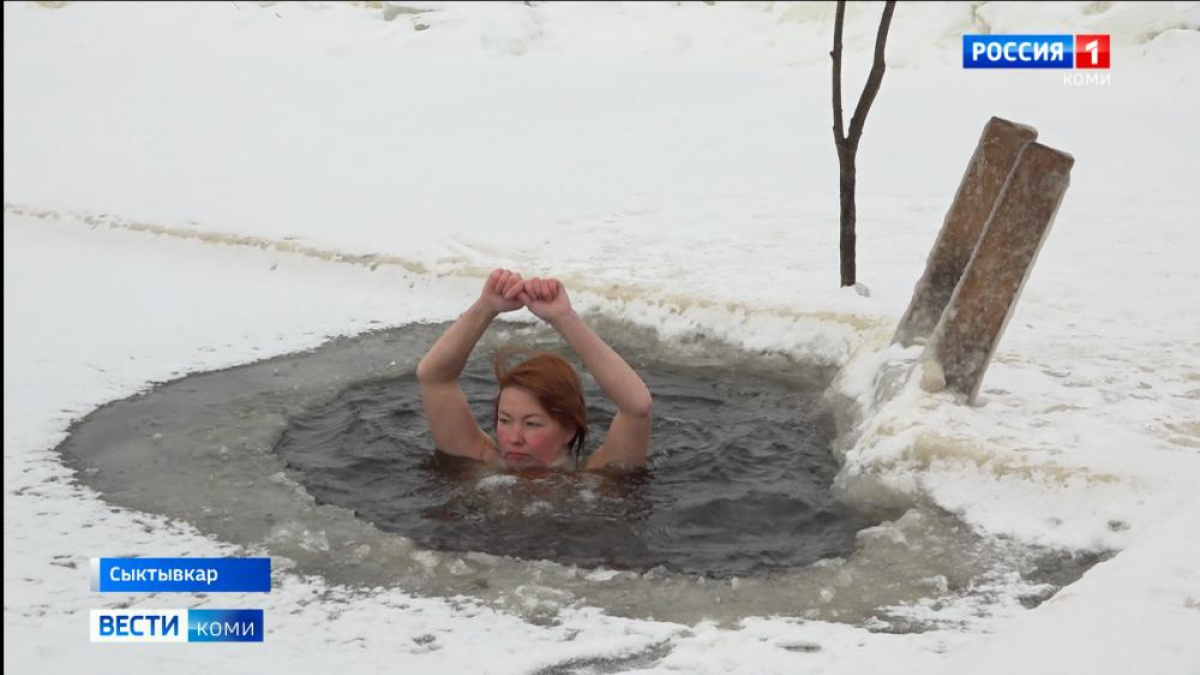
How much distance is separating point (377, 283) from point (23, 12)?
11.8 metres

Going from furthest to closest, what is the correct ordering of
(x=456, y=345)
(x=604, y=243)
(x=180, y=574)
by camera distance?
(x=604, y=243) → (x=456, y=345) → (x=180, y=574)

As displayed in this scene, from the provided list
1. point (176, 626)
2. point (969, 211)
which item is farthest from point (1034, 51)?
point (176, 626)

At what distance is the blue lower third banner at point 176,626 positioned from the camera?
3.50m

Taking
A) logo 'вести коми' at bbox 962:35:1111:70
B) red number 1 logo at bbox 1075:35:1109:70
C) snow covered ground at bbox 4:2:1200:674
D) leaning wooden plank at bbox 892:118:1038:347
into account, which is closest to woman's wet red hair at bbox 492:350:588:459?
snow covered ground at bbox 4:2:1200:674

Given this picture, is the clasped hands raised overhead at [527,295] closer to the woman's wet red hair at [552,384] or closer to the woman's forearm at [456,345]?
Result: the woman's forearm at [456,345]

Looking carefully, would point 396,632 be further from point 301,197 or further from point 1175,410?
point 301,197

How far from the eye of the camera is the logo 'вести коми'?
1168 centimetres

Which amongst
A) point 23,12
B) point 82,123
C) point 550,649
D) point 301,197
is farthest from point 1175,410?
point 23,12

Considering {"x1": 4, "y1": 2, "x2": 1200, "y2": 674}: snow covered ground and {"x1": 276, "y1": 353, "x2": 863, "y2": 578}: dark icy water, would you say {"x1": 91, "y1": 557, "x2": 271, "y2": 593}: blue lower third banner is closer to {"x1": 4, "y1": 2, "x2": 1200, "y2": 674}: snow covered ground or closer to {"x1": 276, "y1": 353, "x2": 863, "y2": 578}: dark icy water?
{"x1": 4, "y1": 2, "x2": 1200, "y2": 674}: snow covered ground

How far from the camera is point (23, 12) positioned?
1700 centimetres

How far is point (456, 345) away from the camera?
15.8 ft

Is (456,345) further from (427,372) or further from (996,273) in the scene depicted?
(996,273)

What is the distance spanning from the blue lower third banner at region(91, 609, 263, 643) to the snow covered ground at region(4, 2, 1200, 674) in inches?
2.1

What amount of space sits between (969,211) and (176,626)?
126 inches
